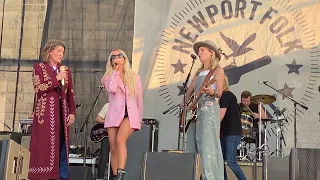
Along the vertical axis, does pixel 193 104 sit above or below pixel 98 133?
above

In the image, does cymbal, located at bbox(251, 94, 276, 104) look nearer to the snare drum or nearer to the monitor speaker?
the snare drum

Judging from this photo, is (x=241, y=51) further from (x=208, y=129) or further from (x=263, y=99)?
(x=208, y=129)

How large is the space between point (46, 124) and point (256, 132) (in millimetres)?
3611

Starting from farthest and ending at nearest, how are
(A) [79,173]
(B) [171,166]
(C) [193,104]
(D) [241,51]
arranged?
(D) [241,51] → (A) [79,173] → (C) [193,104] → (B) [171,166]

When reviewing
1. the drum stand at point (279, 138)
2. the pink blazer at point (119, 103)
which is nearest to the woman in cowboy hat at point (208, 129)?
the pink blazer at point (119, 103)

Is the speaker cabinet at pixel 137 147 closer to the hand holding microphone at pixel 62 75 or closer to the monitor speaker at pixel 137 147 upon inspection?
the monitor speaker at pixel 137 147

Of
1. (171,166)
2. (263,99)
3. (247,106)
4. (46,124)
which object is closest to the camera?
(171,166)

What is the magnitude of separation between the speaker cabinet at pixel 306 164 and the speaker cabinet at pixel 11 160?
2.20 m

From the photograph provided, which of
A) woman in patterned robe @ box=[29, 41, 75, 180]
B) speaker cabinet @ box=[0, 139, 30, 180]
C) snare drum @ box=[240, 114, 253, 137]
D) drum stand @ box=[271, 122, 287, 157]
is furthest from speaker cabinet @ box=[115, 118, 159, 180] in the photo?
speaker cabinet @ box=[0, 139, 30, 180]

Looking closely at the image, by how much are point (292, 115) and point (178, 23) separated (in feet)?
6.88

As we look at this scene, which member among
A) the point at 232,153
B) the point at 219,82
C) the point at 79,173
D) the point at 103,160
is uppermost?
the point at 219,82

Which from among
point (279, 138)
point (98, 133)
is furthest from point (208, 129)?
point (279, 138)

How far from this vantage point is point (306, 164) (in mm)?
4375

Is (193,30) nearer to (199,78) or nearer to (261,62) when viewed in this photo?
(261,62)
